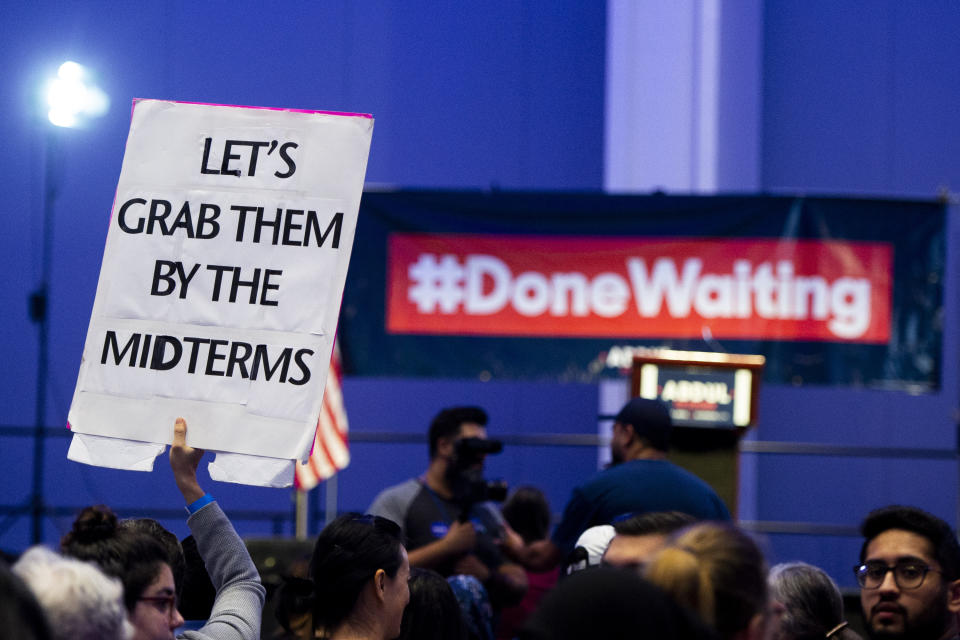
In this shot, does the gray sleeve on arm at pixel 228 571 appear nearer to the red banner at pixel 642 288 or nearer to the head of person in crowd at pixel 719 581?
the head of person in crowd at pixel 719 581

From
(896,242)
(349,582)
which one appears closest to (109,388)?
(349,582)

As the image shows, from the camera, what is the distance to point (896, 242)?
25.4 ft

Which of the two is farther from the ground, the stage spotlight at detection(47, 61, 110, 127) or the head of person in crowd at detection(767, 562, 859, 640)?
the stage spotlight at detection(47, 61, 110, 127)

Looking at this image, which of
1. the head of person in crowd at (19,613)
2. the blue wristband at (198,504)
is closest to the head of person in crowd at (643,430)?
the blue wristband at (198,504)

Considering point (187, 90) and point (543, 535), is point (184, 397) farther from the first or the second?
point (187, 90)

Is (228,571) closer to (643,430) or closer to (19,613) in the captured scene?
(19,613)

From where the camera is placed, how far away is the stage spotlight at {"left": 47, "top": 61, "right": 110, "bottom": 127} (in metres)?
8.28

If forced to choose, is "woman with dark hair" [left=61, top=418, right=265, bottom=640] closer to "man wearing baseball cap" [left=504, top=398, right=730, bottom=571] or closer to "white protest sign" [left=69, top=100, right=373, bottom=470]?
"white protest sign" [left=69, top=100, right=373, bottom=470]

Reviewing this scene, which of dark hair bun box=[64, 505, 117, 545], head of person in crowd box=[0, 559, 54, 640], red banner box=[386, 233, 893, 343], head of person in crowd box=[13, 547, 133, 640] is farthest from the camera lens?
red banner box=[386, 233, 893, 343]

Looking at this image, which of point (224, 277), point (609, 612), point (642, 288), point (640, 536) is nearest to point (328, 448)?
point (642, 288)

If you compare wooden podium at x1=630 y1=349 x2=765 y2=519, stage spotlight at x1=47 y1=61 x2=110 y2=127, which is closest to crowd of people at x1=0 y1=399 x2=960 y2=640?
wooden podium at x1=630 y1=349 x2=765 y2=519

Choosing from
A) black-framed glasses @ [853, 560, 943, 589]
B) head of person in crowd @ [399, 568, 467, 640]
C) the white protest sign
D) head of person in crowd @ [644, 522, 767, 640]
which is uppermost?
the white protest sign

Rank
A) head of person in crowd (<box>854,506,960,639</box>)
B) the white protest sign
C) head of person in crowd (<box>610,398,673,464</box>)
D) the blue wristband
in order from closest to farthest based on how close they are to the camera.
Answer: the blue wristband, the white protest sign, head of person in crowd (<box>854,506,960,639</box>), head of person in crowd (<box>610,398,673,464</box>)

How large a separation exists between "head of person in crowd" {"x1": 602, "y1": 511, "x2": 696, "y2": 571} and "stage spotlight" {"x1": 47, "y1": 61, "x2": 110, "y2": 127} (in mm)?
6770
